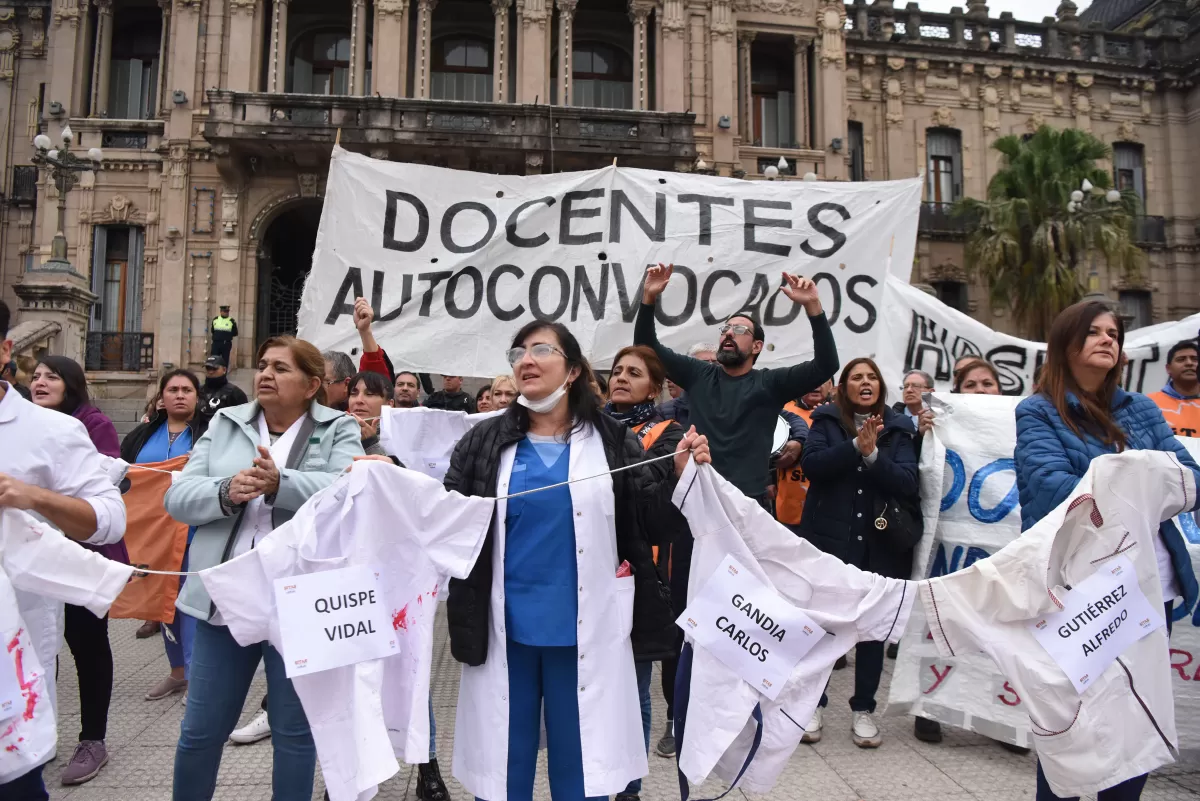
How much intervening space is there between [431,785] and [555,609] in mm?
1401

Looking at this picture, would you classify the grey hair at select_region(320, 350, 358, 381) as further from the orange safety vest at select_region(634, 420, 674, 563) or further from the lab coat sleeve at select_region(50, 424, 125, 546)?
the lab coat sleeve at select_region(50, 424, 125, 546)

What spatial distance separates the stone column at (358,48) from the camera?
20.8 metres

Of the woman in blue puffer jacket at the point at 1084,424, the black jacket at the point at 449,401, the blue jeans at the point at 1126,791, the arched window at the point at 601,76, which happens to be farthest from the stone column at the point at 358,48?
the blue jeans at the point at 1126,791

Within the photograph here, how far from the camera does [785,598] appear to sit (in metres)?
2.88

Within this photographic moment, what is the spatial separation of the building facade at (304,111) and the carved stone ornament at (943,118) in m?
1.62

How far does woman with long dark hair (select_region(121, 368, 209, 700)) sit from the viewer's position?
16.1 ft

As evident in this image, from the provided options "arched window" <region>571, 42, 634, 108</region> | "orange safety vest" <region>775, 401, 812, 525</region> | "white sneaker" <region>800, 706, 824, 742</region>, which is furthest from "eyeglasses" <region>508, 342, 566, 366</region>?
"arched window" <region>571, 42, 634, 108</region>

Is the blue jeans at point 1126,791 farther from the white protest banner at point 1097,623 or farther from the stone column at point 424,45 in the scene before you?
the stone column at point 424,45

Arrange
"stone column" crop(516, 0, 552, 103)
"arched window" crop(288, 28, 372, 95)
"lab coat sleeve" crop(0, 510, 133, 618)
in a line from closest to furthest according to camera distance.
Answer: "lab coat sleeve" crop(0, 510, 133, 618) → "stone column" crop(516, 0, 552, 103) → "arched window" crop(288, 28, 372, 95)

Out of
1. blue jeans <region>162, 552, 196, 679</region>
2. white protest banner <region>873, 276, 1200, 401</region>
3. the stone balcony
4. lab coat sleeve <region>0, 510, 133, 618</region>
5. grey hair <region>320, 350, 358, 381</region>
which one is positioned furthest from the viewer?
the stone balcony

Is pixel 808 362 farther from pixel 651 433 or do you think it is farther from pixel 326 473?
pixel 326 473

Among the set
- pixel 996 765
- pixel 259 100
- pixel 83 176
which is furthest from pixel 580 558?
pixel 83 176

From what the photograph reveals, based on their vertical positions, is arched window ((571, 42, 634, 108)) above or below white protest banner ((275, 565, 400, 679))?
above

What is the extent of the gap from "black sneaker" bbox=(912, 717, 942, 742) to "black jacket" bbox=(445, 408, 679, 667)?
211 centimetres
